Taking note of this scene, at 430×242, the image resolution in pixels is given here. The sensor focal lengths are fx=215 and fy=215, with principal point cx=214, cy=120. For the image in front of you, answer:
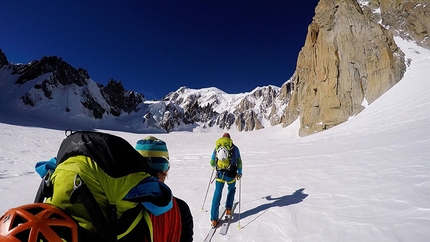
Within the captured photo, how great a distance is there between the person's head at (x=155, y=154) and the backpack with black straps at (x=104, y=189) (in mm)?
559

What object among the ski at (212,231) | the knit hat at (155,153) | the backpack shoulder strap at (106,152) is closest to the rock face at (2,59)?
the ski at (212,231)

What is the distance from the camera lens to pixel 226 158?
499 centimetres

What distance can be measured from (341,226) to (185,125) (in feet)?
383

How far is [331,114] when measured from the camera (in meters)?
30.8

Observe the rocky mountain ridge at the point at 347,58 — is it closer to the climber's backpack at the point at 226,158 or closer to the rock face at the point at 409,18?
the rock face at the point at 409,18

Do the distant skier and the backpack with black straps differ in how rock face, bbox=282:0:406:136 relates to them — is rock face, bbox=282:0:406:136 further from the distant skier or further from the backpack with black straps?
the backpack with black straps

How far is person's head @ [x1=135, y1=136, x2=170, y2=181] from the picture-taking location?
1.89 m

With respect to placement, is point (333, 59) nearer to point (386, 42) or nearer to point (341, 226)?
point (386, 42)

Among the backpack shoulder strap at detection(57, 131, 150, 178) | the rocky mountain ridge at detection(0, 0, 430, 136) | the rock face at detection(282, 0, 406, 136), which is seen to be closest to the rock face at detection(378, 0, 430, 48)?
the rocky mountain ridge at detection(0, 0, 430, 136)

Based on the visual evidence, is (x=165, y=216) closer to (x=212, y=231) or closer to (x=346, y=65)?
(x=212, y=231)

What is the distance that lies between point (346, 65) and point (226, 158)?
3273 centimetres

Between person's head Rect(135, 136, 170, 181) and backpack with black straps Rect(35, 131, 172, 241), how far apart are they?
56cm

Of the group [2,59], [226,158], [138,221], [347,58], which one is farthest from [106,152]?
[2,59]

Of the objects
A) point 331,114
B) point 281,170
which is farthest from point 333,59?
point 281,170
